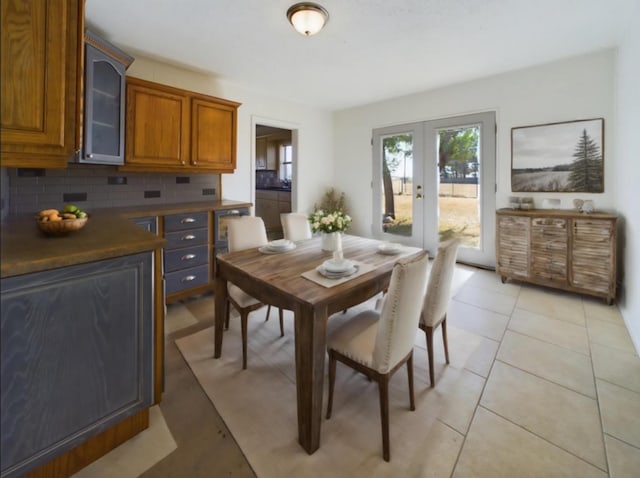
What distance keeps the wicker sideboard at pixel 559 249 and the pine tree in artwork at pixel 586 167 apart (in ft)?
1.14

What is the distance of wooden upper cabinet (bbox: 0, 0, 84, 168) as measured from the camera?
1.27 metres

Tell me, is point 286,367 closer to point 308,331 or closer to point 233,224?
point 308,331

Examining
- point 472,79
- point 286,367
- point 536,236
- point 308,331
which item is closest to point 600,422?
point 308,331

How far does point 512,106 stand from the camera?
150 inches

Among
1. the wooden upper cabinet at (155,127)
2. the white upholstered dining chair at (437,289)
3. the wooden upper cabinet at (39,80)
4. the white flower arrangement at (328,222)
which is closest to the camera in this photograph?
the wooden upper cabinet at (39,80)

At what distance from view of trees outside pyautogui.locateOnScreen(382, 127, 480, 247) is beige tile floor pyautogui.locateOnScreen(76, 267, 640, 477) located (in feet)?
6.20

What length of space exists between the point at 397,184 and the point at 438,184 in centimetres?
70

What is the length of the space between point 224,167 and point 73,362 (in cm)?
270

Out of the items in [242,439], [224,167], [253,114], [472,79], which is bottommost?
[242,439]

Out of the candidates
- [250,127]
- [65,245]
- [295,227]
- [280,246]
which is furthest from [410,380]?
[250,127]

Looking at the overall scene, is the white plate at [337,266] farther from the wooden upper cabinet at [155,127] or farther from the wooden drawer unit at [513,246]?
the wooden drawer unit at [513,246]

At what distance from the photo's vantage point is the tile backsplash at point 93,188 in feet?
8.48

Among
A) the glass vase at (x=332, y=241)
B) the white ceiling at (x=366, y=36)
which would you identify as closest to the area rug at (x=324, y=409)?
the glass vase at (x=332, y=241)

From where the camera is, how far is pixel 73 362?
49.9 inches
